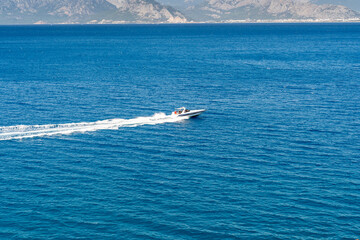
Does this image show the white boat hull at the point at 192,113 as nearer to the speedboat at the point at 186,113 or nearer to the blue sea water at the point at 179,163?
the speedboat at the point at 186,113

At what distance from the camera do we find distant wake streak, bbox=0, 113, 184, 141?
284ft

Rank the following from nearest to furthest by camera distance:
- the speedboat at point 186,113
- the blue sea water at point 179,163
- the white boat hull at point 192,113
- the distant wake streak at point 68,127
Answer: the blue sea water at point 179,163
the distant wake streak at point 68,127
the speedboat at point 186,113
the white boat hull at point 192,113

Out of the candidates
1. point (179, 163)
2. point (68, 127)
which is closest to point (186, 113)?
point (68, 127)

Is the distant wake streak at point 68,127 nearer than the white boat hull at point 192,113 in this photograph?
Yes

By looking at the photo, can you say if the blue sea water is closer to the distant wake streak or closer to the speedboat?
the distant wake streak

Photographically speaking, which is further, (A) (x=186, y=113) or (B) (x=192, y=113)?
(B) (x=192, y=113)

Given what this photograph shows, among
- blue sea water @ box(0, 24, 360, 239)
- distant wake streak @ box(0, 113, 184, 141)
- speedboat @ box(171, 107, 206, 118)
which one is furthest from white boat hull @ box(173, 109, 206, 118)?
distant wake streak @ box(0, 113, 184, 141)

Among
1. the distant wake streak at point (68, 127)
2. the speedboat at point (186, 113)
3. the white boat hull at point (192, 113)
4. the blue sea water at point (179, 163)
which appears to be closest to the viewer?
the blue sea water at point (179, 163)

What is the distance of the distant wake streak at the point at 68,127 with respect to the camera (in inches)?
3403

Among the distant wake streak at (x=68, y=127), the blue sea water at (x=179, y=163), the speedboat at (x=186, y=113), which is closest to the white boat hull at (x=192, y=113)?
the speedboat at (x=186, y=113)

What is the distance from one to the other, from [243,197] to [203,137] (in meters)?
28.0

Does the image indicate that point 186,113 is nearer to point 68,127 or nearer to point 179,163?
point 68,127

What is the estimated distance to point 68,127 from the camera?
90812 mm

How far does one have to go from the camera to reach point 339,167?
231 feet
